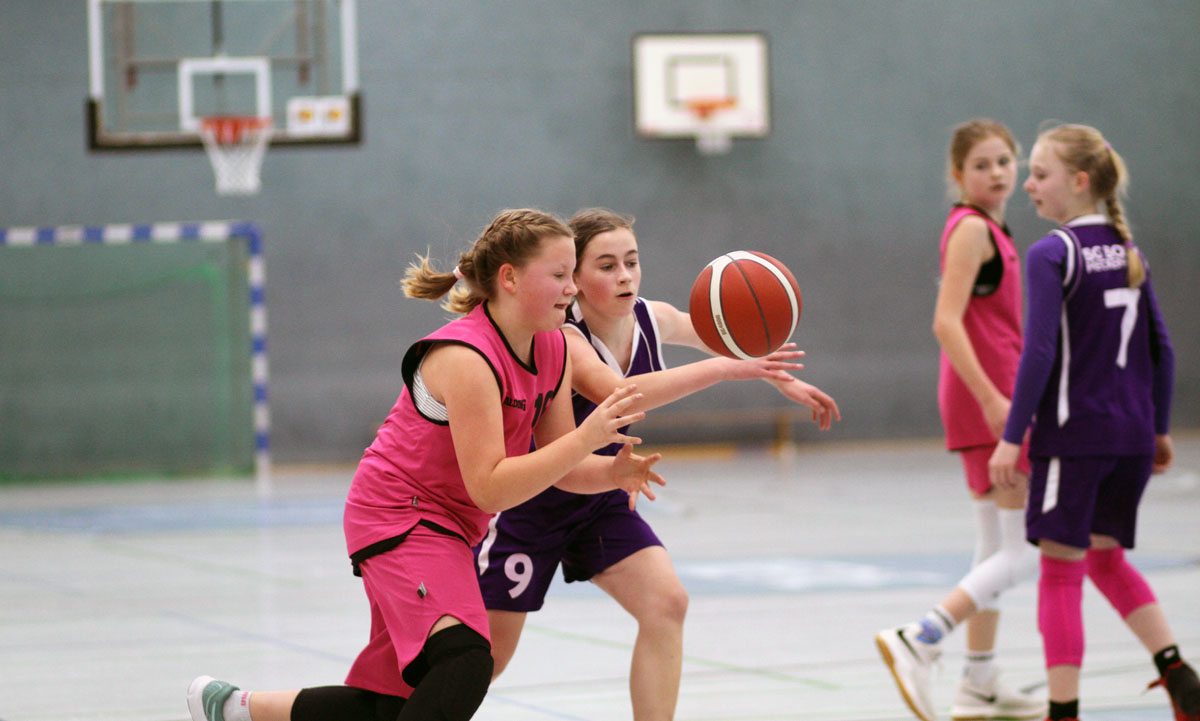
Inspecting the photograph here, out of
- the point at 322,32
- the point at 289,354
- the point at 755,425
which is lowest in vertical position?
the point at 755,425

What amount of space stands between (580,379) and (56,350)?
37.6 ft

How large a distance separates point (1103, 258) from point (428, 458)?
186 centimetres

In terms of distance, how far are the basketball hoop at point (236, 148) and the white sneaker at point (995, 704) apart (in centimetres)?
1005

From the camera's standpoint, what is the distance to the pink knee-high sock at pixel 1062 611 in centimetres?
341

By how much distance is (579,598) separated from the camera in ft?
20.1

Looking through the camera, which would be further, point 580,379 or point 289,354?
point 289,354

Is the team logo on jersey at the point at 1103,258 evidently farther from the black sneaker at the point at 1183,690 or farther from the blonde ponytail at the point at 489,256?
the blonde ponytail at the point at 489,256

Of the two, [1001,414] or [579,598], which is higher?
[1001,414]

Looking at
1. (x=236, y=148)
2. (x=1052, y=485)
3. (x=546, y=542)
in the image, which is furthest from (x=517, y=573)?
(x=236, y=148)

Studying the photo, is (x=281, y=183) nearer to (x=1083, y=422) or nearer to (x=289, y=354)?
(x=289, y=354)

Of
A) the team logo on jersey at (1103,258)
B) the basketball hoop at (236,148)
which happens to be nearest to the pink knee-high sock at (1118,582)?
the team logo on jersey at (1103,258)

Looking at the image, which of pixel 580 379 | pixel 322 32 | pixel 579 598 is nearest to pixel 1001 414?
pixel 580 379

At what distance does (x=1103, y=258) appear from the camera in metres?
3.52

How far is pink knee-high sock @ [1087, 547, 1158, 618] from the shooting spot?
3.53m
